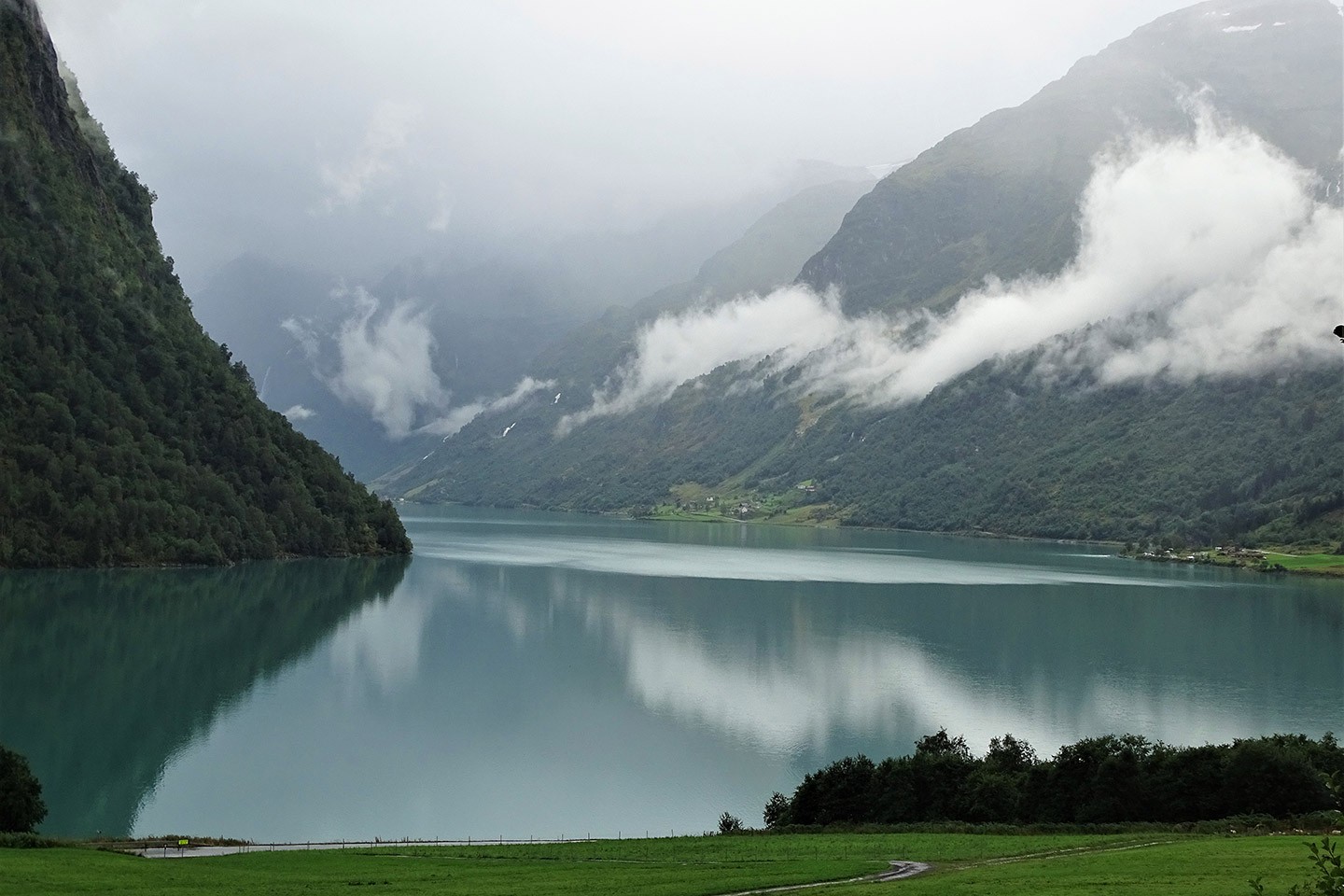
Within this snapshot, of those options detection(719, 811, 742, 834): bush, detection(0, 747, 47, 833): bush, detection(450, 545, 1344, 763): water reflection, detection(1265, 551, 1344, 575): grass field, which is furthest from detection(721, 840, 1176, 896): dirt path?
detection(1265, 551, 1344, 575): grass field

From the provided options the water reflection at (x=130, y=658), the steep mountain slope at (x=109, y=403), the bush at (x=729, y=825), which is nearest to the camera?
the bush at (x=729, y=825)

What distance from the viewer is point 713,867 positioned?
86.6 feet

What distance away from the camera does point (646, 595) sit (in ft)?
350

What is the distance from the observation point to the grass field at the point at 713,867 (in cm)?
→ 2175

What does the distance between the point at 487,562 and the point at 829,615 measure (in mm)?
56929

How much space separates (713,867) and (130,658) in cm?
5191

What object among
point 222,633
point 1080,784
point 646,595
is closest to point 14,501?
point 222,633

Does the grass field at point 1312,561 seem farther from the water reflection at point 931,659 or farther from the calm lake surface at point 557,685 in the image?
the water reflection at point 931,659

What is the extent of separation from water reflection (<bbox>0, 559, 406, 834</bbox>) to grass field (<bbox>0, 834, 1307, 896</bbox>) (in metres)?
12.1

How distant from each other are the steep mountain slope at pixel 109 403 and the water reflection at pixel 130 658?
24.6ft

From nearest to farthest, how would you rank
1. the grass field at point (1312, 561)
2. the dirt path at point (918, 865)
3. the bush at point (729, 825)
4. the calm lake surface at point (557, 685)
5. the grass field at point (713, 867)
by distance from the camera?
the grass field at point (713, 867), the dirt path at point (918, 865), the bush at point (729, 825), the calm lake surface at point (557, 685), the grass field at point (1312, 561)

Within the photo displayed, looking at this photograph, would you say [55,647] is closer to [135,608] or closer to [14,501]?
[135,608]

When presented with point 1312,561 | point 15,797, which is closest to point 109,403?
point 15,797

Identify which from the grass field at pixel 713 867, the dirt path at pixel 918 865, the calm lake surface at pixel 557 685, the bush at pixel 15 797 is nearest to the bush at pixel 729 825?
the calm lake surface at pixel 557 685
